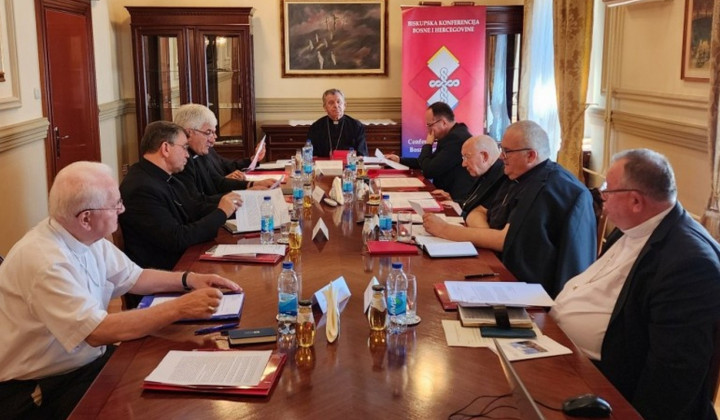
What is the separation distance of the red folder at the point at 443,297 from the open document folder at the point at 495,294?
20 millimetres

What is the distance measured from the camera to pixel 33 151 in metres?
5.52

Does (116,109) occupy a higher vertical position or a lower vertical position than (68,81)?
lower

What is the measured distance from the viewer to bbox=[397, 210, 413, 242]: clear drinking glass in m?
3.27

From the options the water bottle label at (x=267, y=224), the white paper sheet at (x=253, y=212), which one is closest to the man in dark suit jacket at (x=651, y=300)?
Result: the water bottle label at (x=267, y=224)

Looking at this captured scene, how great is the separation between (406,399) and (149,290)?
4.20 ft

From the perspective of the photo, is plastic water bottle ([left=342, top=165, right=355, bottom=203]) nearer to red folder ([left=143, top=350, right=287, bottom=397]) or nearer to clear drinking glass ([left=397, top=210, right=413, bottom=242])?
clear drinking glass ([left=397, top=210, right=413, bottom=242])

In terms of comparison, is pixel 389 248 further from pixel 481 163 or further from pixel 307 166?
pixel 307 166

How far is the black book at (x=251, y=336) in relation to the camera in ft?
6.66

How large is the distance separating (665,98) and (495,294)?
3005 mm

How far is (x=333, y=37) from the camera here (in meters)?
8.02

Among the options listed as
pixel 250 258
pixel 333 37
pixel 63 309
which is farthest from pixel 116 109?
pixel 63 309

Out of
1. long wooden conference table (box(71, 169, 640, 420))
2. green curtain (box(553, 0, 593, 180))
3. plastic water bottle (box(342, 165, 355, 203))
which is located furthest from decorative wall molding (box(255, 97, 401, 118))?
long wooden conference table (box(71, 169, 640, 420))

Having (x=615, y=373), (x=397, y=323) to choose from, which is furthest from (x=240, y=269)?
(x=615, y=373)

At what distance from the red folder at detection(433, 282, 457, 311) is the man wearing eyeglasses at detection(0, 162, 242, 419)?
2.40ft
